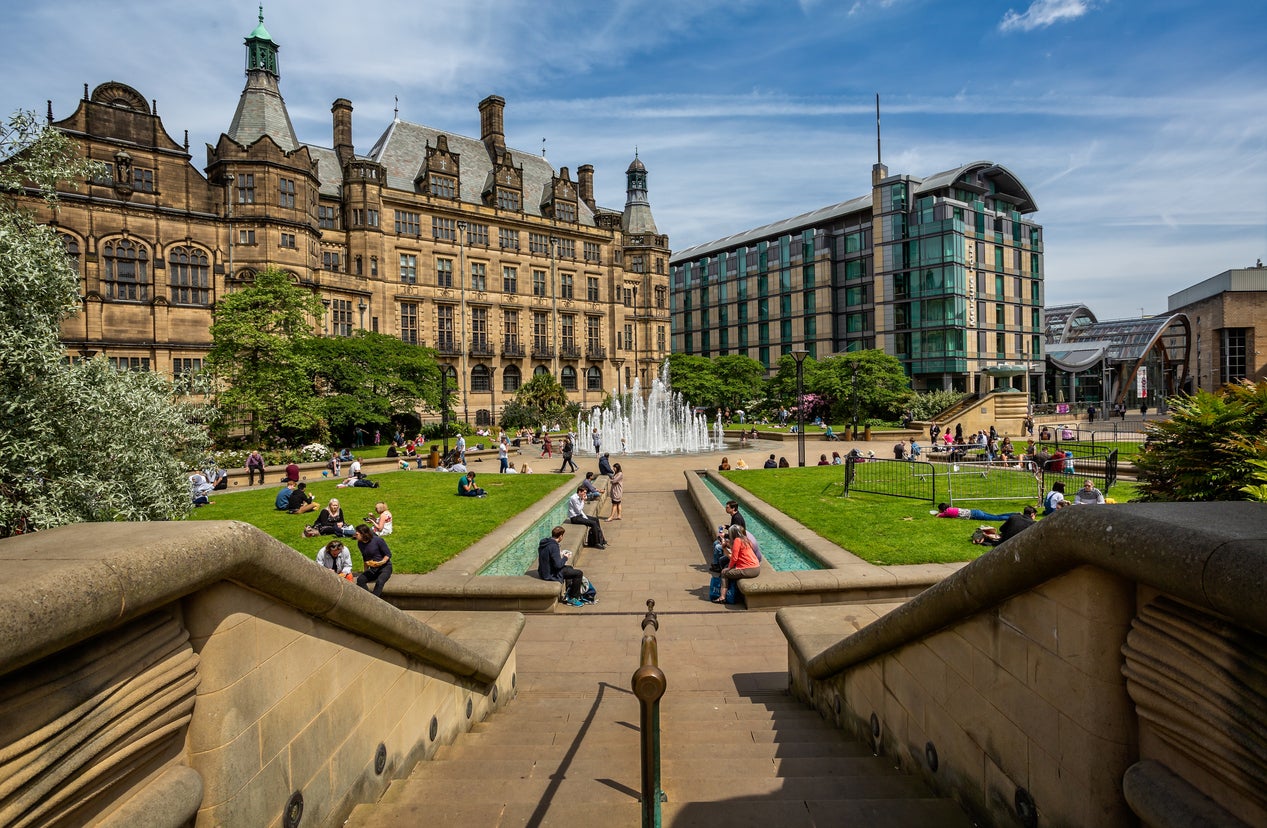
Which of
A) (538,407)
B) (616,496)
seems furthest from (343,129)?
(616,496)

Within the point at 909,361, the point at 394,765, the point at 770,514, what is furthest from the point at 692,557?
the point at 909,361

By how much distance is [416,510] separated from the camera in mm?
18297

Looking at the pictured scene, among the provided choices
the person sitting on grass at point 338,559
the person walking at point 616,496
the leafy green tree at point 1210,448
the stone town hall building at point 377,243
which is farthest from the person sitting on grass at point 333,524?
the stone town hall building at point 377,243

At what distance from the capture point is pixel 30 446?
9.03 metres

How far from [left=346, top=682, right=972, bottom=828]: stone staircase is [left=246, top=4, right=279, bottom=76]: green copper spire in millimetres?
55447

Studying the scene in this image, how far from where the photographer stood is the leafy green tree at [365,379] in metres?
37.4

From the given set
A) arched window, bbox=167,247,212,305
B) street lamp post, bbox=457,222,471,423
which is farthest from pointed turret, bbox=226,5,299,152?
street lamp post, bbox=457,222,471,423

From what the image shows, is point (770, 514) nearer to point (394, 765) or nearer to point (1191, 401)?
point (1191, 401)

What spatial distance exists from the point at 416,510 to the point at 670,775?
1494 centimetres

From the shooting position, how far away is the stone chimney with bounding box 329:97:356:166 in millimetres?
55250

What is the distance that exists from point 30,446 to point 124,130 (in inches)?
1572

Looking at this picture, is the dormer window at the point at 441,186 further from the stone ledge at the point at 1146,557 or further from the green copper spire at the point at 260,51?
the stone ledge at the point at 1146,557

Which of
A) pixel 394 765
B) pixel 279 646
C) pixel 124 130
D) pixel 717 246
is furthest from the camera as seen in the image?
pixel 717 246

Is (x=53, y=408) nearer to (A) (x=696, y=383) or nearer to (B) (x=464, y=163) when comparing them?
(A) (x=696, y=383)
